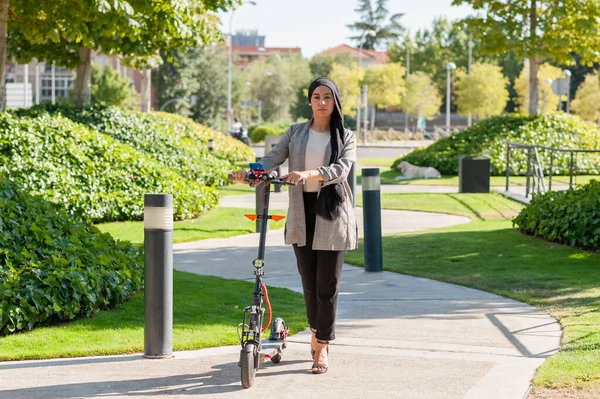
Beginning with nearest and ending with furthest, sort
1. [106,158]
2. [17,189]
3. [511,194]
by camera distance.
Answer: [17,189] → [106,158] → [511,194]

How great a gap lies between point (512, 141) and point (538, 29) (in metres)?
3.75

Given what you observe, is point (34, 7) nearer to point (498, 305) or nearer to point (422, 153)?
point (498, 305)

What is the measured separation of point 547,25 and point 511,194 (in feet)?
31.1

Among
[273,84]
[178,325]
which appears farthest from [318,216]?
[273,84]

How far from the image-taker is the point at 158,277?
6.28 m

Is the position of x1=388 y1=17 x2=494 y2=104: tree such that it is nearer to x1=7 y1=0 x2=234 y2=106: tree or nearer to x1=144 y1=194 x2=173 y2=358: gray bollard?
x1=7 y1=0 x2=234 y2=106: tree

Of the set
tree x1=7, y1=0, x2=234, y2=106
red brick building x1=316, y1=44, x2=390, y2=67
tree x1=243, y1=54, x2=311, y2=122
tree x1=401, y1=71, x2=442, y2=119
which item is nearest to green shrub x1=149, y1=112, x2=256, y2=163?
tree x1=7, y1=0, x2=234, y2=106

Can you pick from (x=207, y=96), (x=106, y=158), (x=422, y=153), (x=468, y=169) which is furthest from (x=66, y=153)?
(x=207, y=96)

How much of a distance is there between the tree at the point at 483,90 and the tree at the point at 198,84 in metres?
20.1

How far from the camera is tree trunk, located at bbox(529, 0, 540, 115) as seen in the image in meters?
28.7

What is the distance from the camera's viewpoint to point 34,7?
16.4m

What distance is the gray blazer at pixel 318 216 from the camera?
19.3 ft

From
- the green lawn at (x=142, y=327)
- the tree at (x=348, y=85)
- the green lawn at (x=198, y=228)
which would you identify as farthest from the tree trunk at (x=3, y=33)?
the tree at (x=348, y=85)

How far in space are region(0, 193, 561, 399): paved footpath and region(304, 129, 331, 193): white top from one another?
1.11 m
